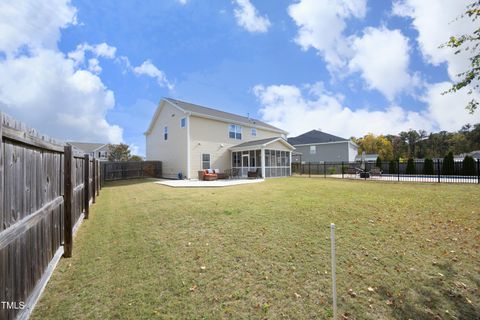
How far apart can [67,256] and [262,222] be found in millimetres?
4180

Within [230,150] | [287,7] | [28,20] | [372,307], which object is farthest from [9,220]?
[230,150]

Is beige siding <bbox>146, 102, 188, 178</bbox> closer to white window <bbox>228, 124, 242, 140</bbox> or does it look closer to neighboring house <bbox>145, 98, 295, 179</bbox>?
neighboring house <bbox>145, 98, 295, 179</bbox>

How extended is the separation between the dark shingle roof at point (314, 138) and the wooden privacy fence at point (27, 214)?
34.8 meters

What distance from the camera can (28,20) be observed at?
22.6 feet

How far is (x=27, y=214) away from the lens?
2541mm

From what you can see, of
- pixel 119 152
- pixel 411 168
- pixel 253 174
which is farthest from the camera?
pixel 119 152

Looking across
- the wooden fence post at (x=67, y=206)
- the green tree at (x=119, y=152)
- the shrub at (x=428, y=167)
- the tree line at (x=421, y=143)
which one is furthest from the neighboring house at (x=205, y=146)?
the tree line at (x=421, y=143)

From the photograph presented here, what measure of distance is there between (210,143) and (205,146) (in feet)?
2.16

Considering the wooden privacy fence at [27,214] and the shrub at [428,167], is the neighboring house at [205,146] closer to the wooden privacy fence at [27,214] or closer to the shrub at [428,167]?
the shrub at [428,167]

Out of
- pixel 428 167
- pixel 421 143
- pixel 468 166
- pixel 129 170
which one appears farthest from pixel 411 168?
pixel 421 143

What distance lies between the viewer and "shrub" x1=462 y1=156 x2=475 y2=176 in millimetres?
20031

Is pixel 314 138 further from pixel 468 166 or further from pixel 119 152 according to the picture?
pixel 119 152

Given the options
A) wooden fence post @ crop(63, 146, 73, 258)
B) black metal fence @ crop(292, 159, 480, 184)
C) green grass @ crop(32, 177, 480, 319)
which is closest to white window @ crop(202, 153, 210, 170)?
black metal fence @ crop(292, 159, 480, 184)

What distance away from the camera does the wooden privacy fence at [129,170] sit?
19.8 m
